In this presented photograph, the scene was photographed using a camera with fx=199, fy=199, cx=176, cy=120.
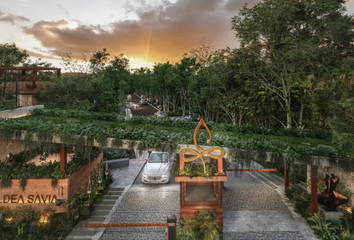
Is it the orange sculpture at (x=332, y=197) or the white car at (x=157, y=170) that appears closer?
the orange sculpture at (x=332, y=197)

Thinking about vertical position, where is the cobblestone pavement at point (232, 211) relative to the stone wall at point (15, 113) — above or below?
below

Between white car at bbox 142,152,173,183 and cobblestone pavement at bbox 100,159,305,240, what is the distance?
1.34ft

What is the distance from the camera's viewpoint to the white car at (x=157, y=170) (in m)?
12.1

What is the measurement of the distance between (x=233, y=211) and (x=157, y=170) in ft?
16.4

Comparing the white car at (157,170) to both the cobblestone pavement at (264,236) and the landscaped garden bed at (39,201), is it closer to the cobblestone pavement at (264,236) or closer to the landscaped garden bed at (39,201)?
the landscaped garden bed at (39,201)

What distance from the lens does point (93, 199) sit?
992cm

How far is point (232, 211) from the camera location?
934 cm

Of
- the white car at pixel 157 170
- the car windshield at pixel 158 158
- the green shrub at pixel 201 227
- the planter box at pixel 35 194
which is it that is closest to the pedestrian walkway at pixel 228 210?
the white car at pixel 157 170

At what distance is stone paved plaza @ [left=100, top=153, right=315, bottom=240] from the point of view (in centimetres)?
767

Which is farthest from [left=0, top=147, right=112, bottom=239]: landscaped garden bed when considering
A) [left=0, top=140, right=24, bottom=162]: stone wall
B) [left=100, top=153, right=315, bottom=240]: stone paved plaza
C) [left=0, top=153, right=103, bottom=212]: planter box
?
[left=0, top=140, right=24, bottom=162]: stone wall

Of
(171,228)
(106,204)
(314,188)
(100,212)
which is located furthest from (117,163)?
→ (314,188)

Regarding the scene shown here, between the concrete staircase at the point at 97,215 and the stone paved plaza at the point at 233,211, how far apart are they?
43cm

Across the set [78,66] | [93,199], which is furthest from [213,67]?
[78,66]

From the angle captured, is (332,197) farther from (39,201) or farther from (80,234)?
(39,201)
